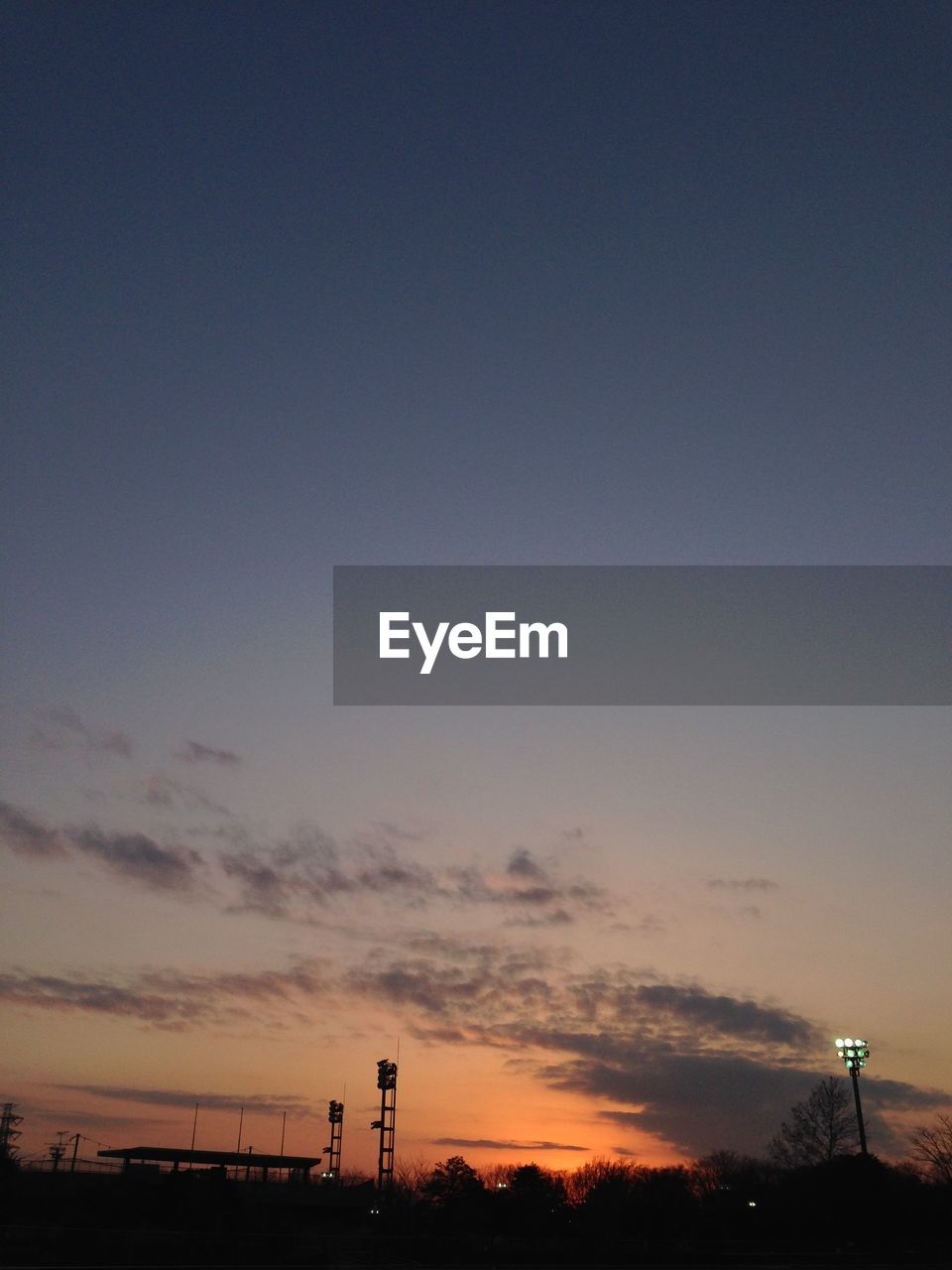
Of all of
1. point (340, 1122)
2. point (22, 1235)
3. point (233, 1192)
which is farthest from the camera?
point (340, 1122)

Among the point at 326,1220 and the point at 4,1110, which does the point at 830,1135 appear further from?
the point at 4,1110

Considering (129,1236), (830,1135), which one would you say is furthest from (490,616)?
(830,1135)

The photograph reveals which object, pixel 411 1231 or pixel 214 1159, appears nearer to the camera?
pixel 411 1231

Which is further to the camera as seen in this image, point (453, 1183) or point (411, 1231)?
point (453, 1183)

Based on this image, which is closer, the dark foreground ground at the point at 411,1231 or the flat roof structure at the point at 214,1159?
the dark foreground ground at the point at 411,1231

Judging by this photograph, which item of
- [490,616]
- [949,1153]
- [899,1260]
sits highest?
[490,616]

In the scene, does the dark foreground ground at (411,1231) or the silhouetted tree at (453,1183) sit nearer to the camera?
the dark foreground ground at (411,1231)

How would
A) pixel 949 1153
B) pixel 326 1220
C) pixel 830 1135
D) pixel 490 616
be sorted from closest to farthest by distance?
1. pixel 490 616
2. pixel 326 1220
3. pixel 949 1153
4. pixel 830 1135

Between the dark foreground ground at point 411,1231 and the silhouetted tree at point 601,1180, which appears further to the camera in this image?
the silhouetted tree at point 601,1180

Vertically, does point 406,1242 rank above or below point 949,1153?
below

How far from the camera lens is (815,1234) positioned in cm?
6800

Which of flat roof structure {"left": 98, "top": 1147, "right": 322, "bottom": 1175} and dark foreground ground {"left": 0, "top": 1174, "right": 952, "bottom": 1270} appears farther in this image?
flat roof structure {"left": 98, "top": 1147, "right": 322, "bottom": 1175}

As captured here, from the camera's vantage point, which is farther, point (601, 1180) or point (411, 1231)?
point (601, 1180)

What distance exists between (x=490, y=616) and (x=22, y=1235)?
3836 cm
